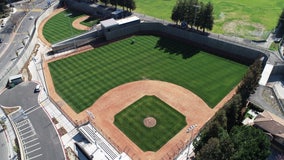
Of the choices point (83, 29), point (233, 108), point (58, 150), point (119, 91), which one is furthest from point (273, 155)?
point (83, 29)

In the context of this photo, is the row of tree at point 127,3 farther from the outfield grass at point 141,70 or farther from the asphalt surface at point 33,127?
the asphalt surface at point 33,127

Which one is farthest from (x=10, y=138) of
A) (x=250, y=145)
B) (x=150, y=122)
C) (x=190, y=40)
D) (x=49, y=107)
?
(x=190, y=40)

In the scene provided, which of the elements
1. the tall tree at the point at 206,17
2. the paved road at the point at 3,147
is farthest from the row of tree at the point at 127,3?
the paved road at the point at 3,147

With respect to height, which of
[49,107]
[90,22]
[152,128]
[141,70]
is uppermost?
[90,22]

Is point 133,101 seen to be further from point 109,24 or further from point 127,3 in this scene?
point 127,3

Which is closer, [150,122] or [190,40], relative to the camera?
[150,122]

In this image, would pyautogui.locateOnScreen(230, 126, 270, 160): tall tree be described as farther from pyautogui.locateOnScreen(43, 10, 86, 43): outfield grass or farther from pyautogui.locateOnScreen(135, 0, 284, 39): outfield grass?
pyautogui.locateOnScreen(43, 10, 86, 43): outfield grass

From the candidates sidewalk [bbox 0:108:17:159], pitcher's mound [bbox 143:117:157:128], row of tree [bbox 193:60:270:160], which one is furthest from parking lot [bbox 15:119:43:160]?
row of tree [bbox 193:60:270:160]
